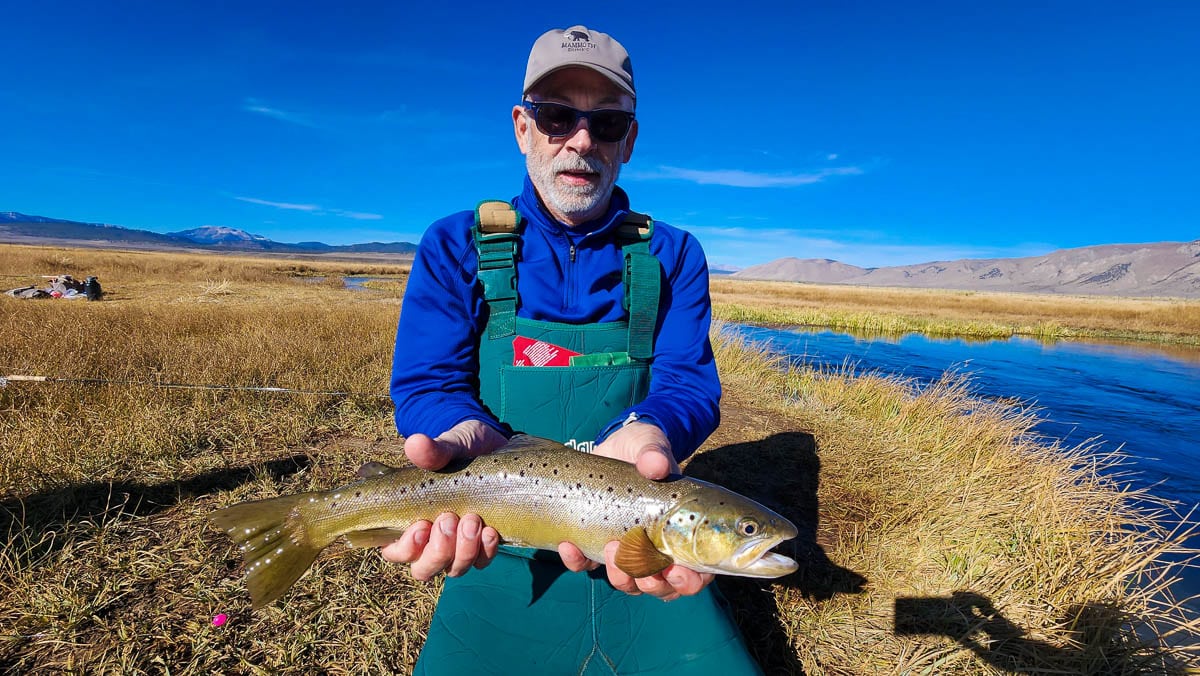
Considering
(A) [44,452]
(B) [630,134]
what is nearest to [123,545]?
(A) [44,452]

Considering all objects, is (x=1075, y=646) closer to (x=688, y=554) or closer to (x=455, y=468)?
(x=688, y=554)

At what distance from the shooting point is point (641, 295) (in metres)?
3.17

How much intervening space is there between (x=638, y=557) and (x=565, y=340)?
1277 mm

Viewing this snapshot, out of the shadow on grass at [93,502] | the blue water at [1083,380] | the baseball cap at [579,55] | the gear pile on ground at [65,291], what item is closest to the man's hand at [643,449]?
the baseball cap at [579,55]

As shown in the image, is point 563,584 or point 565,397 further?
point 565,397

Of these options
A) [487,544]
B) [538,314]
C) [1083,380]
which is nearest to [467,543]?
[487,544]

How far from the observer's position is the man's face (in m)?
3.07

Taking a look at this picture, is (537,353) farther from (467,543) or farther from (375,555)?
(375,555)

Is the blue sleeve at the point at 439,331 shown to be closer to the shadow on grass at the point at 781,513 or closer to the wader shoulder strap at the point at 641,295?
the wader shoulder strap at the point at 641,295

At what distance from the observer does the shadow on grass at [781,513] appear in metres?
3.44

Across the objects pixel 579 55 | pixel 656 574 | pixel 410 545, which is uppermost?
pixel 579 55

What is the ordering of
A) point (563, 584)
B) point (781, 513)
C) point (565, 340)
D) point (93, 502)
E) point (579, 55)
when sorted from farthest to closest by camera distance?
point (781, 513) < point (93, 502) < point (565, 340) < point (579, 55) < point (563, 584)

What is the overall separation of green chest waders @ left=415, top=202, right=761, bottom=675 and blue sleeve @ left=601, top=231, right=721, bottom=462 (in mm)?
152

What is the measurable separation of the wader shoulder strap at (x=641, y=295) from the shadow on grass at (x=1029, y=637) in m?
2.49
